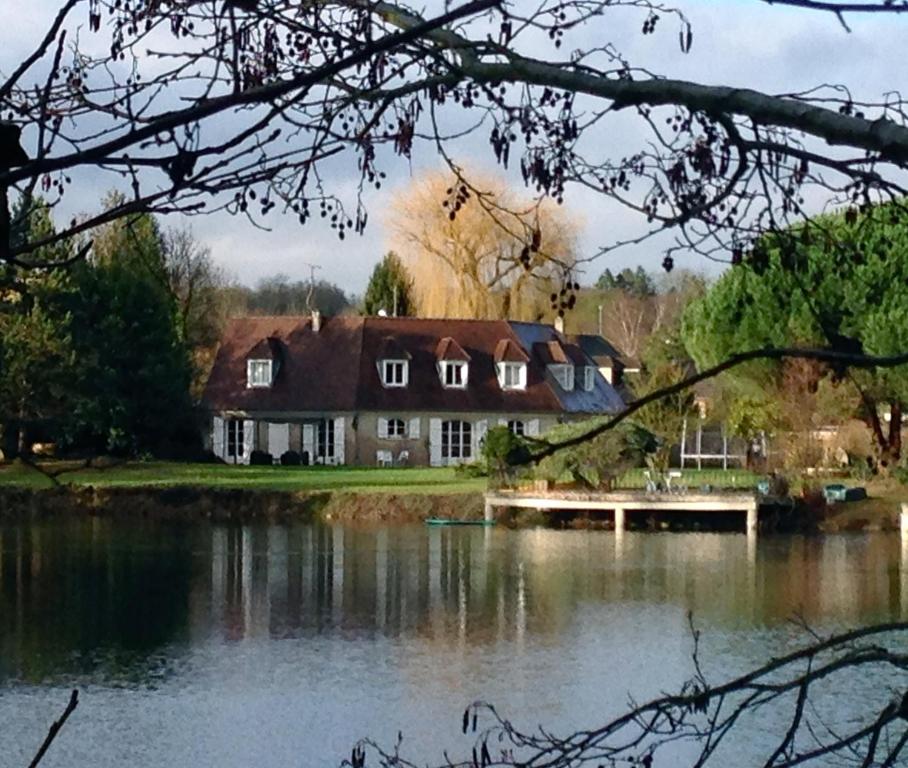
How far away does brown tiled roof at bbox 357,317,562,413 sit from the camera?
35.0m

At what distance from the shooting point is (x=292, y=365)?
3566 centimetres

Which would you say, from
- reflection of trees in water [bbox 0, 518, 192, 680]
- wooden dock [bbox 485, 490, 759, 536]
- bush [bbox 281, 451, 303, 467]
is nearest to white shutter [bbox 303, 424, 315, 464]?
bush [bbox 281, 451, 303, 467]

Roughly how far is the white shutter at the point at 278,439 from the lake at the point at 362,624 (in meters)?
9.70

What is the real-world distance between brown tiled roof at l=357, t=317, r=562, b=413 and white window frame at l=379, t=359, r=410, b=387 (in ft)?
0.36

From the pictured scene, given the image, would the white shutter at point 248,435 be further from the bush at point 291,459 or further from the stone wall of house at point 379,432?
the bush at point 291,459

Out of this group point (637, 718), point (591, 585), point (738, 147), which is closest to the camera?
point (738, 147)

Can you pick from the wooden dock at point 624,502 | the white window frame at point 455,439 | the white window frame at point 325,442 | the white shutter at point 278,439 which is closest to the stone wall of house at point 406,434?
the white window frame at point 455,439

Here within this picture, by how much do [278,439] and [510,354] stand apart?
5092mm

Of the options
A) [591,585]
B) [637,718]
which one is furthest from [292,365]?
[637,718]

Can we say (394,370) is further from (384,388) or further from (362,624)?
(362,624)

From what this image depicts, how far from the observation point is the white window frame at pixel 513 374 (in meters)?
35.6

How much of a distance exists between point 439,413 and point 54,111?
3284cm

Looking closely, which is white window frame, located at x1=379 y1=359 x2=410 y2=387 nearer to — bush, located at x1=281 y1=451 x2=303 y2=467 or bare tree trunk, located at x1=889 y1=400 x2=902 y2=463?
bush, located at x1=281 y1=451 x2=303 y2=467

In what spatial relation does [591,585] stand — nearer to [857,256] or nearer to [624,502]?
[624,502]
